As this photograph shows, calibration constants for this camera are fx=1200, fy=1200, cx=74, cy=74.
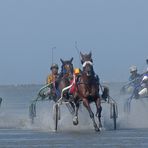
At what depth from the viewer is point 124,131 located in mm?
34219

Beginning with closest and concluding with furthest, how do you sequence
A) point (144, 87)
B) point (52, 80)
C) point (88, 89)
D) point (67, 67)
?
point (88, 89) < point (67, 67) < point (52, 80) < point (144, 87)

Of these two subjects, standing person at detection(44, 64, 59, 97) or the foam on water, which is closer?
the foam on water

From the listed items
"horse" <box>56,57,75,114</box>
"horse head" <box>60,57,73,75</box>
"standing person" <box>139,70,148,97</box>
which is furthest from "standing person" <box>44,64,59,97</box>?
"standing person" <box>139,70,148,97</box>

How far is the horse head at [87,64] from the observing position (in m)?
33.4

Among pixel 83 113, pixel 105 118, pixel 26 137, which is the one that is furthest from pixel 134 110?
pixel 26 137

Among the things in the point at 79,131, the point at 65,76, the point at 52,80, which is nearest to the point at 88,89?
the point at 79,131

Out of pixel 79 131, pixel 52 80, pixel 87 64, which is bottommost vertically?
pixel 79 131

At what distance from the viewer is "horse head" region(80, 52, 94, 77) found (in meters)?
33.4

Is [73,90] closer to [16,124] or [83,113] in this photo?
[83,113]

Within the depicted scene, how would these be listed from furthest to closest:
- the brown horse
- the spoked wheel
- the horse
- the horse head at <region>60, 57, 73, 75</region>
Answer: the horse head at <region>60, 57, 73, 75</region>
the horse
the spoked wheel
the brown horse

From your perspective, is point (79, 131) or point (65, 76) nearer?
point (79, 131)

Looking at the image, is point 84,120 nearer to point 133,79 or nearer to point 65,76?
point 65,76

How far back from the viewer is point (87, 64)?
33.4m

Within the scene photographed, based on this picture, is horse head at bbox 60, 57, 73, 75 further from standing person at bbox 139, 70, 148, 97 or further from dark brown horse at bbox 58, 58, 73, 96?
standing person at bbox 139, 70, 148, 97
